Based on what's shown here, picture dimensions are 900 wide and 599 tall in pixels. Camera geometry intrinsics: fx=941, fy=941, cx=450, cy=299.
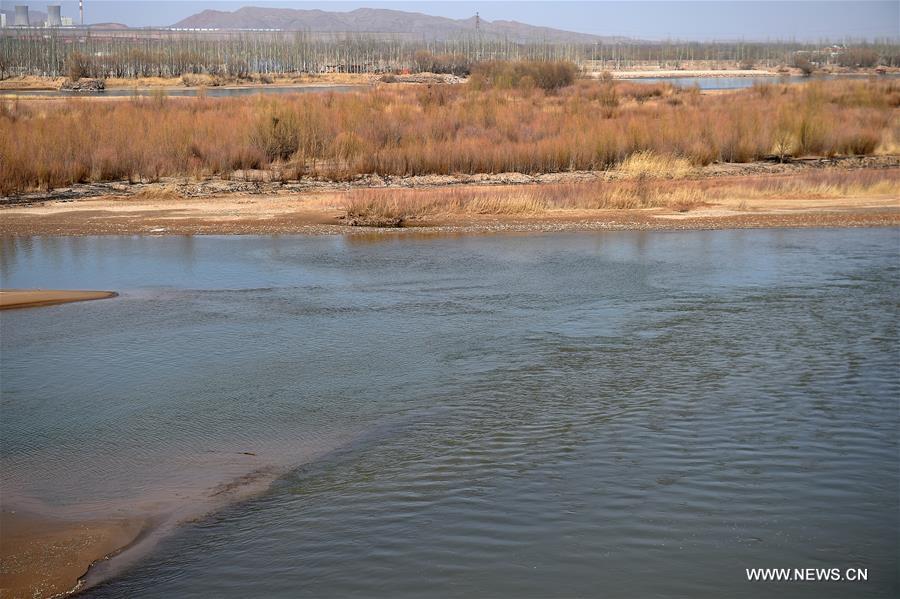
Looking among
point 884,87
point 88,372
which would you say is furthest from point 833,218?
point 884,87

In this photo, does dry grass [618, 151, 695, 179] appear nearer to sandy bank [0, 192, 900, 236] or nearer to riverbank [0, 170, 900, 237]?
riverbank [0, 170, 900, 237]

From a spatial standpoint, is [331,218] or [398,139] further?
[398,139]

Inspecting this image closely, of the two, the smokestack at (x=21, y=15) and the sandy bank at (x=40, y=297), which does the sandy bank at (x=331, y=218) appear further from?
the smokestack at (x=21, y=15)

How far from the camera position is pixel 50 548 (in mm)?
5801

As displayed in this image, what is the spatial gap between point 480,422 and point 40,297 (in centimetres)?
783

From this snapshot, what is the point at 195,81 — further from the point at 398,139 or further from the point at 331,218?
the point at 331,218

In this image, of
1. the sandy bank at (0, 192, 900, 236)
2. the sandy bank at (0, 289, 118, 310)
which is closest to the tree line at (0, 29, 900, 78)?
the sandy bank at (0, 192, 900, 236)

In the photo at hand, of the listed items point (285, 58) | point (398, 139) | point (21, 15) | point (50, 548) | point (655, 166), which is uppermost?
point (21, 15)

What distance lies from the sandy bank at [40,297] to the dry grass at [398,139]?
9671 millimetres

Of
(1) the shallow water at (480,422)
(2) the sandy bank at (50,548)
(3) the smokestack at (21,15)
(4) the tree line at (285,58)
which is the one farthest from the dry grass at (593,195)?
(3) the smokestack at (21,15)

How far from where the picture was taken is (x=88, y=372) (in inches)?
381

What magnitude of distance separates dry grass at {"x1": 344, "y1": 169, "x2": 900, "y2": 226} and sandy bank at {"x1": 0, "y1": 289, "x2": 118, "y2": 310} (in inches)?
254

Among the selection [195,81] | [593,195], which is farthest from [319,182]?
[195,81]

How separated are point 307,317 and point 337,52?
339 feet
